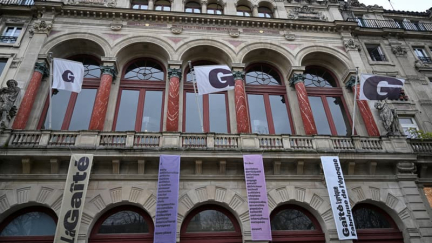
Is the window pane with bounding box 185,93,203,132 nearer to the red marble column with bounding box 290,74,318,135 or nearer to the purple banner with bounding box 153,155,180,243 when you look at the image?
the purple banner with bounding box 153,155,180,243

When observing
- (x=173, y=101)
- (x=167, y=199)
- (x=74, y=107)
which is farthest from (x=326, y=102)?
(x=74, y=107)

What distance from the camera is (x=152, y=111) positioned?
1647cm

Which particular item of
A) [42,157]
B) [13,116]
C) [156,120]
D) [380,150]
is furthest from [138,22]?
[380,150]

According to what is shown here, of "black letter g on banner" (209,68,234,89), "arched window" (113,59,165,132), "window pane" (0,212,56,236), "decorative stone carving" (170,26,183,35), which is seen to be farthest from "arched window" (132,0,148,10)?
"window pane" (0,212,56,236)

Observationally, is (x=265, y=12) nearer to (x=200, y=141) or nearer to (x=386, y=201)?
(x=200, y=141)

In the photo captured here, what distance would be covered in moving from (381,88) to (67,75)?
16877 millimetres

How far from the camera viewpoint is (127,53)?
18.4 metres

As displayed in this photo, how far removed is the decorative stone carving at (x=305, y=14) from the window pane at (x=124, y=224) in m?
18.1

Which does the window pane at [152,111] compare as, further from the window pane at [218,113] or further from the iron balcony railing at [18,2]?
the iron balcony railing at [18,2]

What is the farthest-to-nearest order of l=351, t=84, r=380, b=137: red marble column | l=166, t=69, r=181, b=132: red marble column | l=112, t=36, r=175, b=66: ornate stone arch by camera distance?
l=112, t=36, r=175, b=66: ornate stone arch → l=351, t=84, r=380, b=137: red marble column → l=166, t=69, r=181, b=132: red marble column

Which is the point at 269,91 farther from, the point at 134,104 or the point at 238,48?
the point at 134,104

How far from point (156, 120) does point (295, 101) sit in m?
8.77

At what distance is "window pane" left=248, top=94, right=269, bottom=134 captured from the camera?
1644cm

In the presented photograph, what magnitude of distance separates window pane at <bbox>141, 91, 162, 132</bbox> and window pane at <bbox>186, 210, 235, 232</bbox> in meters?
5.55
